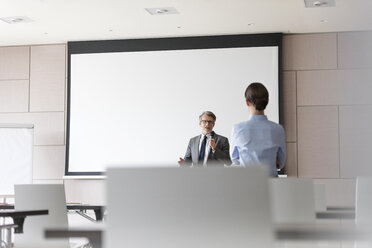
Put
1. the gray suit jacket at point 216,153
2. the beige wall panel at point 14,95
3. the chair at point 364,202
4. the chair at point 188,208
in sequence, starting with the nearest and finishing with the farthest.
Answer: the chair at point 188,208 → the chair at point 364,202 → the gray suit jacket at point 216,153 → the beige wall panel at point 14,95

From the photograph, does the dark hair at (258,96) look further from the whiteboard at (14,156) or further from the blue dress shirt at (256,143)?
the whiteboard at (14,156)

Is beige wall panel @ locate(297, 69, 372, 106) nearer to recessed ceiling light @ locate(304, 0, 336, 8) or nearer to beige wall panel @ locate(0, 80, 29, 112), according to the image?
recessed ceiling light @ locate(304, 0, 336, 8)

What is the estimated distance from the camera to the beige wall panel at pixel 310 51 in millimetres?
9375

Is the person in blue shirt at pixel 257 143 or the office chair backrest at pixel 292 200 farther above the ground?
the person in blue shirt at pixel 257 143

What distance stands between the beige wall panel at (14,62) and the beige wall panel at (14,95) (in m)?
0.10

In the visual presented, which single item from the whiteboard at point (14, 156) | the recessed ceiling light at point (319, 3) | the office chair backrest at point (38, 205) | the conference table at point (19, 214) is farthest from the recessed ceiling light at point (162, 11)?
the conference table at point (19, 214)

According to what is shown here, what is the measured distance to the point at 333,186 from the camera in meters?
9.23

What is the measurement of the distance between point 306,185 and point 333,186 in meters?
6.54

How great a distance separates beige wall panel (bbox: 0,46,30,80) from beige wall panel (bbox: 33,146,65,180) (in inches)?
49.3

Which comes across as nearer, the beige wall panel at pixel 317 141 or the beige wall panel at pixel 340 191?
the beige wall panel at pixel 340 191

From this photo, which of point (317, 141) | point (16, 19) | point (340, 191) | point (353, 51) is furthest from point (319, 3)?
point (16, 19)

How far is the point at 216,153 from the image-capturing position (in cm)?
648

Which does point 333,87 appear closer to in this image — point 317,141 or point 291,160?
point 317,141

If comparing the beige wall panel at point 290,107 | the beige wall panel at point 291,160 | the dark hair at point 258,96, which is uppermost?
the beige wall panel at point 290,107
